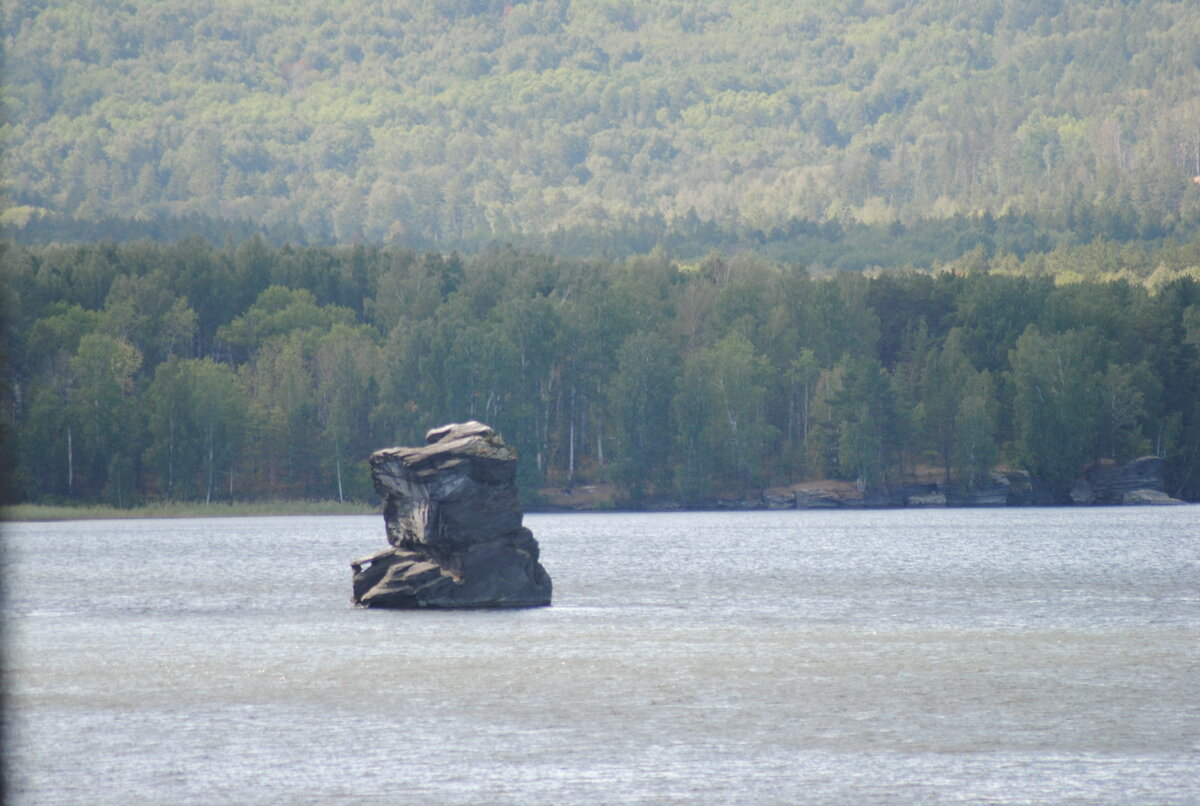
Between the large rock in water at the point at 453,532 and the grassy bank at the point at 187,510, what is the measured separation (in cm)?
8247

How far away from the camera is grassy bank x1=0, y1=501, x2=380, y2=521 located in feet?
442

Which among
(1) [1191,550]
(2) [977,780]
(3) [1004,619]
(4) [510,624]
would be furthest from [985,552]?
(2) [977,780]

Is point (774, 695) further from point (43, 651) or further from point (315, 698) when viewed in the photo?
point (43, 651)

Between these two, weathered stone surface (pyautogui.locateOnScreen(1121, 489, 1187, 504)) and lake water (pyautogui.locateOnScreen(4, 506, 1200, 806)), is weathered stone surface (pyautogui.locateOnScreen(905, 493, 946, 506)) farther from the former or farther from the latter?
lake water (pyautogui.locateOnScreen(4, 506, 1200, 806))

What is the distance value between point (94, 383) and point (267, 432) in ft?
51.6

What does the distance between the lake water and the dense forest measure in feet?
229

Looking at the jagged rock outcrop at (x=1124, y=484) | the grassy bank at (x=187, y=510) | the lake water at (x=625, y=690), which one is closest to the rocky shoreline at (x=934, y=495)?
the jagged rock outcrop at (x=1124, y=484)

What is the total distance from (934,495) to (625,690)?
122691 mm

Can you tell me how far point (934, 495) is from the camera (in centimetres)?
15638

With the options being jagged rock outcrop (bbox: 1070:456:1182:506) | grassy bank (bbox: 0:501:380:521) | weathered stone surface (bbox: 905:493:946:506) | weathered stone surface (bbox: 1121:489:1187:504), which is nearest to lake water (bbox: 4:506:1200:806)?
grassy bank (bbox: 0:501:380:521)

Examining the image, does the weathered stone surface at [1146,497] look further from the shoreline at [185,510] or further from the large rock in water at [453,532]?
the large rock in water at [453,532]

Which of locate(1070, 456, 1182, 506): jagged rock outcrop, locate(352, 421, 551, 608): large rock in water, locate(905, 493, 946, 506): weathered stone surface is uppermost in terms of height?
locate(352, 421, 551, 608): large rock in water

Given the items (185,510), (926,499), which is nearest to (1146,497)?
(926,499)

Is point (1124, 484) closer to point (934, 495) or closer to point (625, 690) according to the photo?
point (934, 495)
